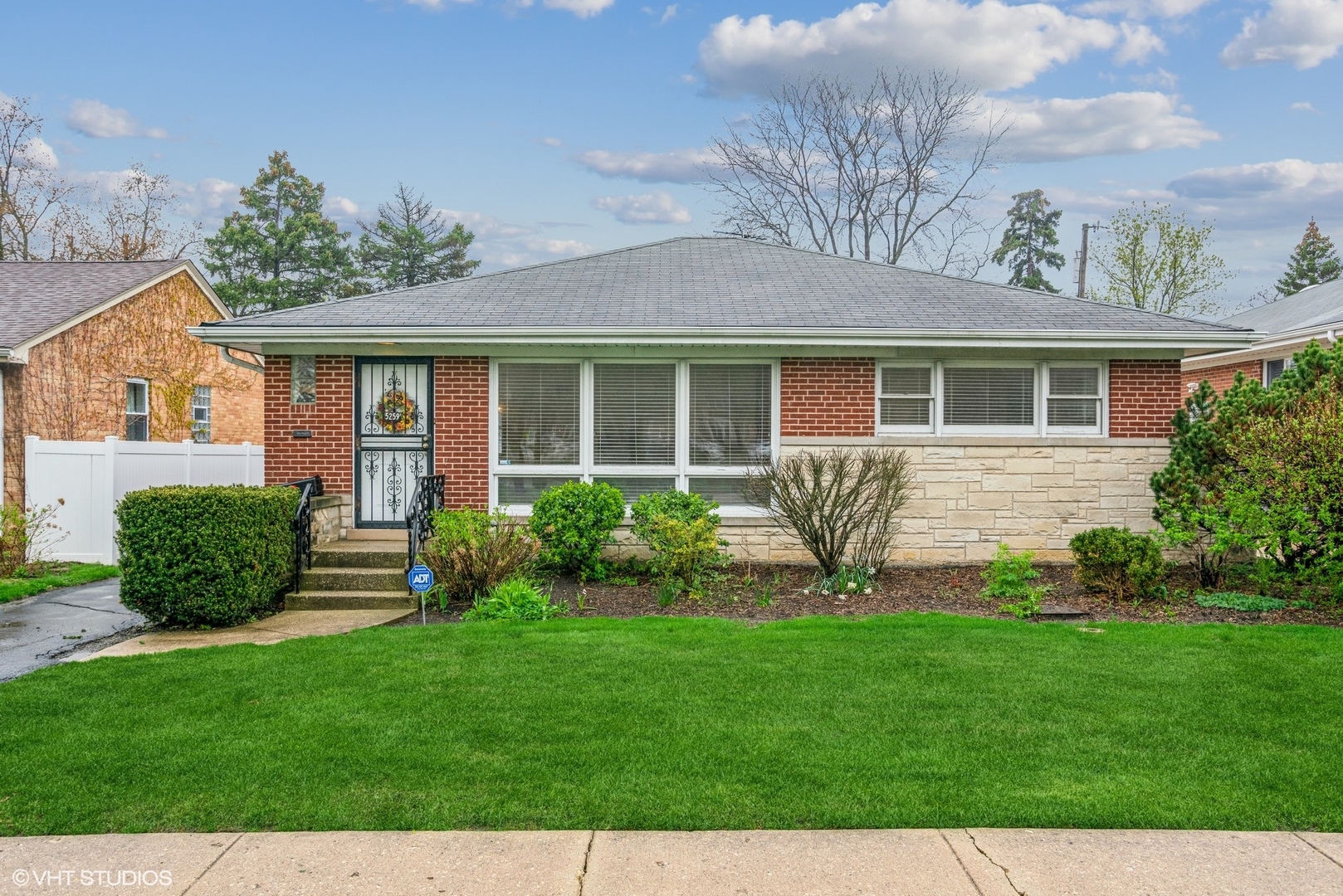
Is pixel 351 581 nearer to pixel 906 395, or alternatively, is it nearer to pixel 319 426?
pixel 319 426

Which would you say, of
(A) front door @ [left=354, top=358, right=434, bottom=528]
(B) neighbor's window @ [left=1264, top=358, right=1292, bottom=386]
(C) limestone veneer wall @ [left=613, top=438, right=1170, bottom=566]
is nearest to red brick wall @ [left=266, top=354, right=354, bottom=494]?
(A) front door @ [left=354, top=358, right=434, bottom=528]

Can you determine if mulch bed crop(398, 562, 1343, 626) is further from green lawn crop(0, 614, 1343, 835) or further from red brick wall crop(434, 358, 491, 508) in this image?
red brick wall crop(434, 358, 491, 508)

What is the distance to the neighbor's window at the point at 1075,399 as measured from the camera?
10.7 metres

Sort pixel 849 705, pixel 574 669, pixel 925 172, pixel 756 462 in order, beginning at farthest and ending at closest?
1. pixel 925 172
2. pixel 756 462
3. pixel 574 669
4. pixel 849 705

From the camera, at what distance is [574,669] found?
19.9ft

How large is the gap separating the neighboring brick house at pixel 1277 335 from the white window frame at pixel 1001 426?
482cm

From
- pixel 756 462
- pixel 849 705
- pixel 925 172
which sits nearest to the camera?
pixel 849 705

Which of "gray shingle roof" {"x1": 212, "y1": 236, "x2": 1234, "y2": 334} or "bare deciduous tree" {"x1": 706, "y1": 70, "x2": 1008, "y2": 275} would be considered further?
"bare deciduous tree" {"x1": 706, "y1": 70, "x2": 1008, "y2": 275}

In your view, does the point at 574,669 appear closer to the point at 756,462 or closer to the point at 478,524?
the point at 478,524

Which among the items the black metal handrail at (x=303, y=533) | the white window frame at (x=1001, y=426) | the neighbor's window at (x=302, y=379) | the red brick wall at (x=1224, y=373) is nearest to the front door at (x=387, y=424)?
the neighbor's window at (x=302, y=379)

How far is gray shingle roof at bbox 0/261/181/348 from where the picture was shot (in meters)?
13.3

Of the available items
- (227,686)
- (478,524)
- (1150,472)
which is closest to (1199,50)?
(1150,472)

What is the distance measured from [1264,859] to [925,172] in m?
28.6

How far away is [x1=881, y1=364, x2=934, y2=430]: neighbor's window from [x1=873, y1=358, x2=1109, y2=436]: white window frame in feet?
0.13
